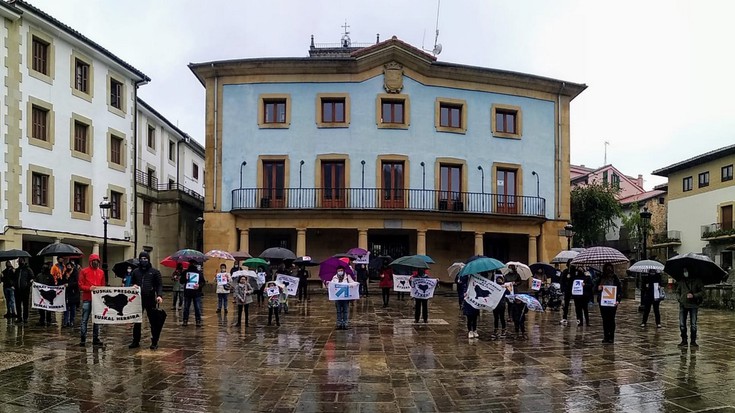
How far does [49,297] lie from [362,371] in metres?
8.95

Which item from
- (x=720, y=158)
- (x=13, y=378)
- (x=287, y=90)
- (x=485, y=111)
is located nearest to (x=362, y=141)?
(x=287, y=90)

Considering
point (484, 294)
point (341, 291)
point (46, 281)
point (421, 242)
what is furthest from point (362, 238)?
point (484, 294)

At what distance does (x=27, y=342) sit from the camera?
11.5m

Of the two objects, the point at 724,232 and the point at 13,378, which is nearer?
the point at 13,378

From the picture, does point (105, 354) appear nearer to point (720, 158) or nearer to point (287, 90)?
point (287, 90)

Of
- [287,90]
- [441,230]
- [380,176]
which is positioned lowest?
[441,230]

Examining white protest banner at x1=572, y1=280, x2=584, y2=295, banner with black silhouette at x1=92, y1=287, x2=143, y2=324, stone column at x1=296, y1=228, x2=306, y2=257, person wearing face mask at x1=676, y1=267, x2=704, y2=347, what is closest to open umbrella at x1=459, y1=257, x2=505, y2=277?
person wearing face mask at x1=676, y1=267, x2=704, y2=347

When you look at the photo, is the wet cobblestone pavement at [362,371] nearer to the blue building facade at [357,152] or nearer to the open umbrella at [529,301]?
the open umbrella at [529,301]

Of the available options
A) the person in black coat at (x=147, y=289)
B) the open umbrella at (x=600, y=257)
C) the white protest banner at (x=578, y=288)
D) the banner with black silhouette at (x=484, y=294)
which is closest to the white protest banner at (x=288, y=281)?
the person in black coat at (x=147, y=289)

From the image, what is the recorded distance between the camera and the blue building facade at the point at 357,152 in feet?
91.9

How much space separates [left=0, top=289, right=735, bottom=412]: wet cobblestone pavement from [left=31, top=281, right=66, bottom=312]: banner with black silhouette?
0.63m

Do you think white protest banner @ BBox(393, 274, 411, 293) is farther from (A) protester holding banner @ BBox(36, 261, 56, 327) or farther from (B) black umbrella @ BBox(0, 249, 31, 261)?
(B) black umbrella @ BBox(0, 249, 31, 261)

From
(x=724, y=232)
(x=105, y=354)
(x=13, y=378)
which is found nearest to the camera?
(x=13, y=378)

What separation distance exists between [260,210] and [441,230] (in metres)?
8.74
